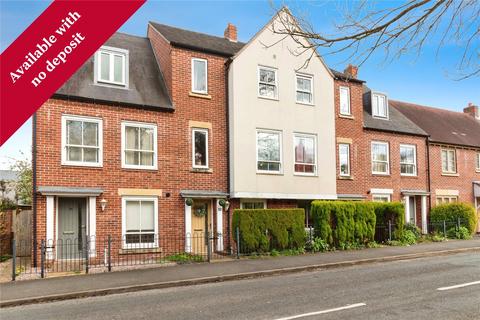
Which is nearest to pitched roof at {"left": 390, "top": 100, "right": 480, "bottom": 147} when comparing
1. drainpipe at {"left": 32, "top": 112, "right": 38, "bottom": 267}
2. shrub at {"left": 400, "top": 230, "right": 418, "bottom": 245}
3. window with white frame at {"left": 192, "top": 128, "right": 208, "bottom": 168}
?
shrub at {"left": 400, "top": 230, "right": 418, "bottom": 245}

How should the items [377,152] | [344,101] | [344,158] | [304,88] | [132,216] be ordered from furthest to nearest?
[377,152]
[344,101]
[344,158]
[304,88]
[132,216]

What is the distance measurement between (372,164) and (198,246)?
10214mm

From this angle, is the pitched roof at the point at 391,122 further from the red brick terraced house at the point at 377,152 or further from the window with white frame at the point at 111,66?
the window with white frame at the point at 111,66

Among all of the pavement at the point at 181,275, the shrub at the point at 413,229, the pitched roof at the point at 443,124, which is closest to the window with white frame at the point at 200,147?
the pavement at the point at 181,275

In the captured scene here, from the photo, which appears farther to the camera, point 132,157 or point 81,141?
point 132,157

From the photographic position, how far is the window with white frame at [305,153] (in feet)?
62.0

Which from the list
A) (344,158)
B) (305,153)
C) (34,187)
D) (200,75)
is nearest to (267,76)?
(200,75)

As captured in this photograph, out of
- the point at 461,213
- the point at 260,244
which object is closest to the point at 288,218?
the point at 260,244

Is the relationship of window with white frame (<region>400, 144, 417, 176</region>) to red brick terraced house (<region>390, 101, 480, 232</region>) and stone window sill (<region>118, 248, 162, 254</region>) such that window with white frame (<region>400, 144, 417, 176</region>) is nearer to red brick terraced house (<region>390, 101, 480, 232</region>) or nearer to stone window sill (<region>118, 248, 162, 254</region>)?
red brick terraced house (<region>390, 101, 480, 232</region>)

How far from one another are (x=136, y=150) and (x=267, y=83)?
243 inches

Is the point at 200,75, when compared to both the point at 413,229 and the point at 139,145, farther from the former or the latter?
the point at 413,229

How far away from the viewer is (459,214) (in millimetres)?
22312

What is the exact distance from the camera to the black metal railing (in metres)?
13.4

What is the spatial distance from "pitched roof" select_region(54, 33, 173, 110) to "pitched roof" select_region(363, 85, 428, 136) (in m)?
10.6
